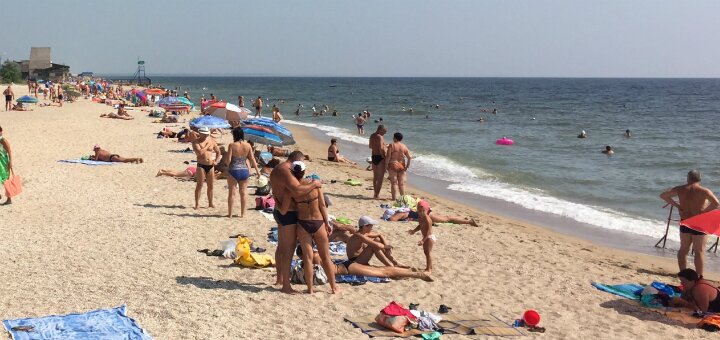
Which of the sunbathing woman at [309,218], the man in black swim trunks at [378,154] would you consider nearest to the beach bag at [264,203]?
the man in black swim trunks at [378,154]

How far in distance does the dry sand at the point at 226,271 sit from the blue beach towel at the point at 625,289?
0.15 m

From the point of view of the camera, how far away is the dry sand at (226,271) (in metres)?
5.95

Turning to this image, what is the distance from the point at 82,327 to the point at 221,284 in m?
1.76

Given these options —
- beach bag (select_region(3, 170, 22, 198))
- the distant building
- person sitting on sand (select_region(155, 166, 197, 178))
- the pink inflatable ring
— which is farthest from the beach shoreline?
the distant building

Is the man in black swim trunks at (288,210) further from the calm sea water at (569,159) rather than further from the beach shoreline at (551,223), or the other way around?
the calm sea water at (569,159)

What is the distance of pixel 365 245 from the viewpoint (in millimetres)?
7648

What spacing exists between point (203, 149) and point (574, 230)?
6.95 metres

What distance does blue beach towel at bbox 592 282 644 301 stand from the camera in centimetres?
773

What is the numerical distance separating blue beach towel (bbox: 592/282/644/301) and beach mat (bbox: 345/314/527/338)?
2.16 metres

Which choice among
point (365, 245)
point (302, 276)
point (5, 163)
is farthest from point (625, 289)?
point (5, 163)

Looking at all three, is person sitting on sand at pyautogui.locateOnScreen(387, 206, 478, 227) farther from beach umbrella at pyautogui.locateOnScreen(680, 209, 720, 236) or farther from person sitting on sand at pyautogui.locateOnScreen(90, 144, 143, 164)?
person sitting on sand at pyautogui.locateOnScreen(90, 144, 143, 164)

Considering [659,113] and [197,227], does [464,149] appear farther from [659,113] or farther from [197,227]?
[659,113]

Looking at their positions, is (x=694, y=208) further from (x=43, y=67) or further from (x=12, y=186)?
(x=43, y=67)

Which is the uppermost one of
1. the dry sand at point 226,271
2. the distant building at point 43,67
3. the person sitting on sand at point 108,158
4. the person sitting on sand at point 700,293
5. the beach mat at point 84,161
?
the distant building at point 43,67
